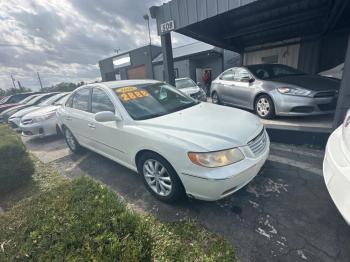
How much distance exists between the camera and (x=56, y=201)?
1.66 metres

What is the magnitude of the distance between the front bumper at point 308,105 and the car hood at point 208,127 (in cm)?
221

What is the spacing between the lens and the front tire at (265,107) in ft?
15.7

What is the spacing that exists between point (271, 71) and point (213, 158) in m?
4.64

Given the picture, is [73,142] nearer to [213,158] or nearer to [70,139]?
[70,139]

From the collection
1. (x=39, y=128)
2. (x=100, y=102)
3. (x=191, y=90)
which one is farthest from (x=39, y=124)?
(x=191, y=90)

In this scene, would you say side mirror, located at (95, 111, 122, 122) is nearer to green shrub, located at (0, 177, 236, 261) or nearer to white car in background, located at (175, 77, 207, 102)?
green shrub, located at (0, 177, 236, 261)

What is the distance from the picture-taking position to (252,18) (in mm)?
6500

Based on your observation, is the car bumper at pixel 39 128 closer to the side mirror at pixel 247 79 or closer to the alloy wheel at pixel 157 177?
the alloy wheel at pixel 157 177

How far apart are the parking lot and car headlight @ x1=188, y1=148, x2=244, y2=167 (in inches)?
27.5

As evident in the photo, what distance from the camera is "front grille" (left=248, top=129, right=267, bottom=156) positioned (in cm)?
218

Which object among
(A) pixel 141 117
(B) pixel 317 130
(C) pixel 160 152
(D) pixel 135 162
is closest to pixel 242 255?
(C) pixel 160 152

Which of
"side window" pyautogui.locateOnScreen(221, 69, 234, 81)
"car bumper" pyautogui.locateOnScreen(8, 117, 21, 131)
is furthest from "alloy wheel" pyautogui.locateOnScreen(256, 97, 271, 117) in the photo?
"car bumper" pyautogui.locateOnScreen(8, 117, 21, 131)

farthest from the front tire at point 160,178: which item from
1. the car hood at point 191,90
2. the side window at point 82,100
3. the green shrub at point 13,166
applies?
the car hood at point 191,90

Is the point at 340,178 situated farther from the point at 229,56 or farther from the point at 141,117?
the point at 229,56
